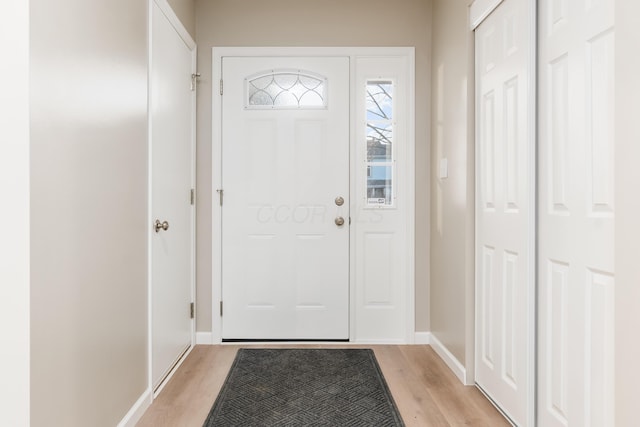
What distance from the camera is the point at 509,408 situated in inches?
83.0

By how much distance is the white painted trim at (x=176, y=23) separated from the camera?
253 centimetres

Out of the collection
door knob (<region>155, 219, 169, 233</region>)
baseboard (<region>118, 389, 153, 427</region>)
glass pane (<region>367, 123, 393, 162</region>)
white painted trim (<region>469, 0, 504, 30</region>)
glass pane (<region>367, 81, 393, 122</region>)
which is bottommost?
baseboard (<region>118, 389, 153, 427</region>)

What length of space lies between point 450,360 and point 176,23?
268cm

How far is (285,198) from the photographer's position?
3287 mm

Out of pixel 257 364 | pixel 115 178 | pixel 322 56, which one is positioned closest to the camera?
pixel 115 178

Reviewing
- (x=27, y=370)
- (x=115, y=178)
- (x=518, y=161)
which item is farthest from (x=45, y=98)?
(x=518, y=161)

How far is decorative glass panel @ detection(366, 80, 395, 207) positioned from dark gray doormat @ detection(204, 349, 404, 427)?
3.65 ft

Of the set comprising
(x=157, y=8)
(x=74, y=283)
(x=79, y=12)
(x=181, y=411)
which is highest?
(x=157, y=8)

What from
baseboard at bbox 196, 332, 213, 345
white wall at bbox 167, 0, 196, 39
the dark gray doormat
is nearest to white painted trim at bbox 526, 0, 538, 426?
the dark gray doormat

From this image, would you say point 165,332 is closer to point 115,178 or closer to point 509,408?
point 115,178

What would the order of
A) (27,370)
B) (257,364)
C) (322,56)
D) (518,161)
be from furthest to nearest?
(322,56) < (257,364) < (518,161) < (27,370)

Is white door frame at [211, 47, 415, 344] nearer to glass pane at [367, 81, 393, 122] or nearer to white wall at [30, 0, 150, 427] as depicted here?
glass pane at [367, 81, 393, 122]

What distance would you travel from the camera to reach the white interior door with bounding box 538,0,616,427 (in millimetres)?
1460

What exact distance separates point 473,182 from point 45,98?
2067mm
